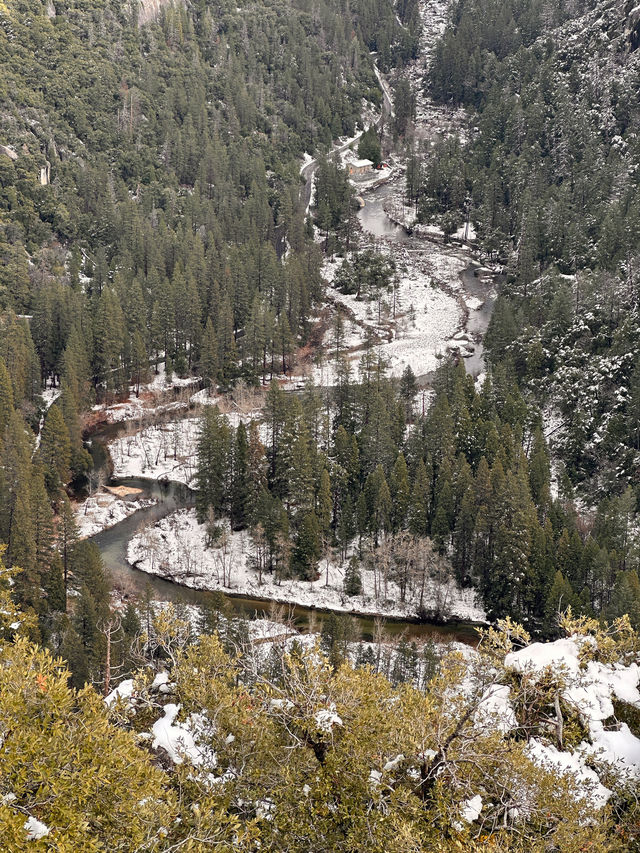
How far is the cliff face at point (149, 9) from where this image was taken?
182m

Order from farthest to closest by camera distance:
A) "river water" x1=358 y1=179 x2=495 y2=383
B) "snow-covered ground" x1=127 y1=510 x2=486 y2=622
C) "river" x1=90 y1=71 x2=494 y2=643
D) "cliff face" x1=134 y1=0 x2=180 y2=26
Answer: "cliff face" x1=134 y1=0 x2=180 y2=26 → "river water" x1=358 y1=179 x2=495 y2=383 → "snow-covered ground" x1=127 y1=510 x2=486 y2=622 → "river" x1=90 y1=71 x2=494 y2=643

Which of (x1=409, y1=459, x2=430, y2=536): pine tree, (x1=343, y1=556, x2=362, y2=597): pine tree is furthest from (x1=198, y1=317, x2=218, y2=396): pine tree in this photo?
(x1=343, y1=556, x2=362, y2=597): pine tree

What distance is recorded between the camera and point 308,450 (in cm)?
7962

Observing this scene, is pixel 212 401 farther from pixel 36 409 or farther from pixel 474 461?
pixel 474 461

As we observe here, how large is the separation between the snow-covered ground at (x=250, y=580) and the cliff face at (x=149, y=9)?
489 feet

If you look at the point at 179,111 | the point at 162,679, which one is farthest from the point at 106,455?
the point at 179,111

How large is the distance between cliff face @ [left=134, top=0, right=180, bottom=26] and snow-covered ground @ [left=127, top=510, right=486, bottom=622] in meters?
149

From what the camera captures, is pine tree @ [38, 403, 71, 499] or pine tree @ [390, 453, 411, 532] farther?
pine tree @ [38, 403, 71, 499]

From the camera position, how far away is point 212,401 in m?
106

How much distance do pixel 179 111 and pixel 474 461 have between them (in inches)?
4907

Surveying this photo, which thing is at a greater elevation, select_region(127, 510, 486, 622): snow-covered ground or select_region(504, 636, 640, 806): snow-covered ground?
select_region(504, 636, 640, 806): snow-covered ground

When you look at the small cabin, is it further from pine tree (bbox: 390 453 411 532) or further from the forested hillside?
pine tree (bbox: 390 453 411 532)

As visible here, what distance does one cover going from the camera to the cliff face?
18175cm

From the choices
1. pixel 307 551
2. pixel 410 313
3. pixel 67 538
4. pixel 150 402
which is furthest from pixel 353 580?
pixel 410 313
